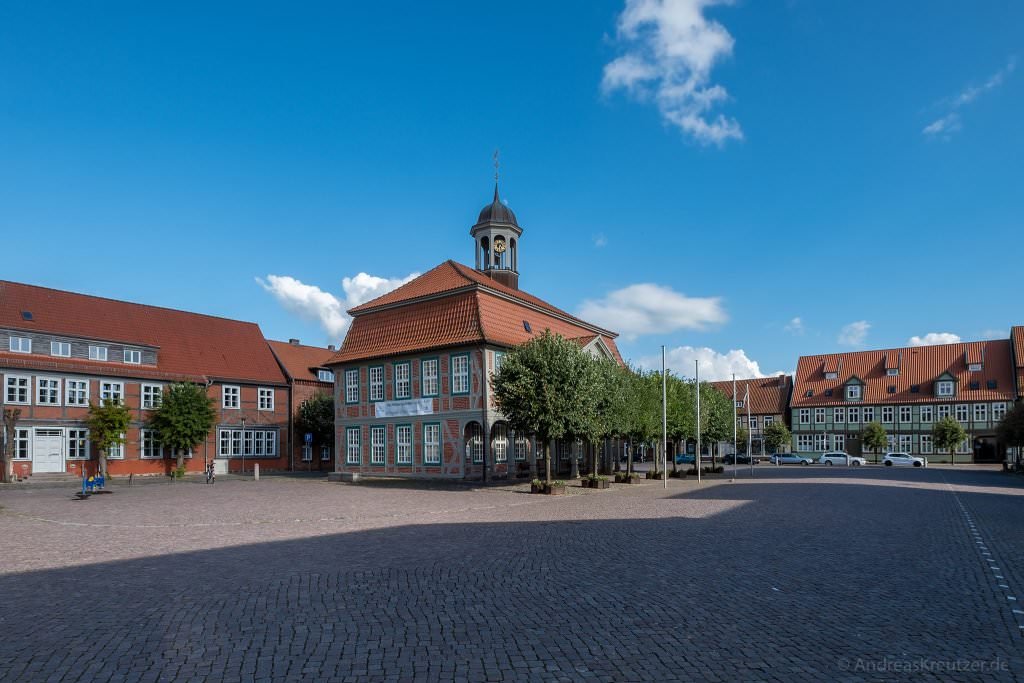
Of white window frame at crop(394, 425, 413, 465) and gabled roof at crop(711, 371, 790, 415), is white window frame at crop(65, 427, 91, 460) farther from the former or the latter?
gabled roof at crop(711, 371, 790, 415)

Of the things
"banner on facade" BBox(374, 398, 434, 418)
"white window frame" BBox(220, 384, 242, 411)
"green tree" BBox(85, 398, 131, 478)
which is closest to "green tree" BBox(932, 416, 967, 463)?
"banner on facade" BBox(374, 398, 434, 418)

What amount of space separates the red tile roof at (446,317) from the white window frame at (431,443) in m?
4.09

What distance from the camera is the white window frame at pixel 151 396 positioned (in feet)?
155

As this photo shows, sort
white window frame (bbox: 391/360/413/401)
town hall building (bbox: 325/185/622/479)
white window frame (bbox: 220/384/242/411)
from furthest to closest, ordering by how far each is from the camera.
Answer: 1. white window frame (bbox: 220/384/242/411)
2. white window frame (bbox: 391/360/413/401)
3. town hall building (bbox: 325/185/622/479)

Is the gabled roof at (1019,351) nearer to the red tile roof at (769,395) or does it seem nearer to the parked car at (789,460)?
the parked car at (789,460)

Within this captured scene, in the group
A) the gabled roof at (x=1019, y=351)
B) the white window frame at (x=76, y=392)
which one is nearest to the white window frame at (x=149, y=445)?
the white window frame at (x=76, y=392)

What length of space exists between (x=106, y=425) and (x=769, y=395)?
7587 centimetres

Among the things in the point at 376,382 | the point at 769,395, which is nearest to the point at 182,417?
the point at 376,382

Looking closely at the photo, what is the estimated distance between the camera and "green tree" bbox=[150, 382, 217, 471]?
45781 millimetres

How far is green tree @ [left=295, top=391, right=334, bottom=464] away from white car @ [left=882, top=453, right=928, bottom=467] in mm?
49188

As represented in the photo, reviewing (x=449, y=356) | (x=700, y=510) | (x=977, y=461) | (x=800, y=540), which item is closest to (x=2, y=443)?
(x=449, y=356)

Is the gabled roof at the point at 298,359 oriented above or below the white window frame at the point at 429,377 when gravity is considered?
above

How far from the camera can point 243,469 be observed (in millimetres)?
50781

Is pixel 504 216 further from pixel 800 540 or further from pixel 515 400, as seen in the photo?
pixel 800 540
